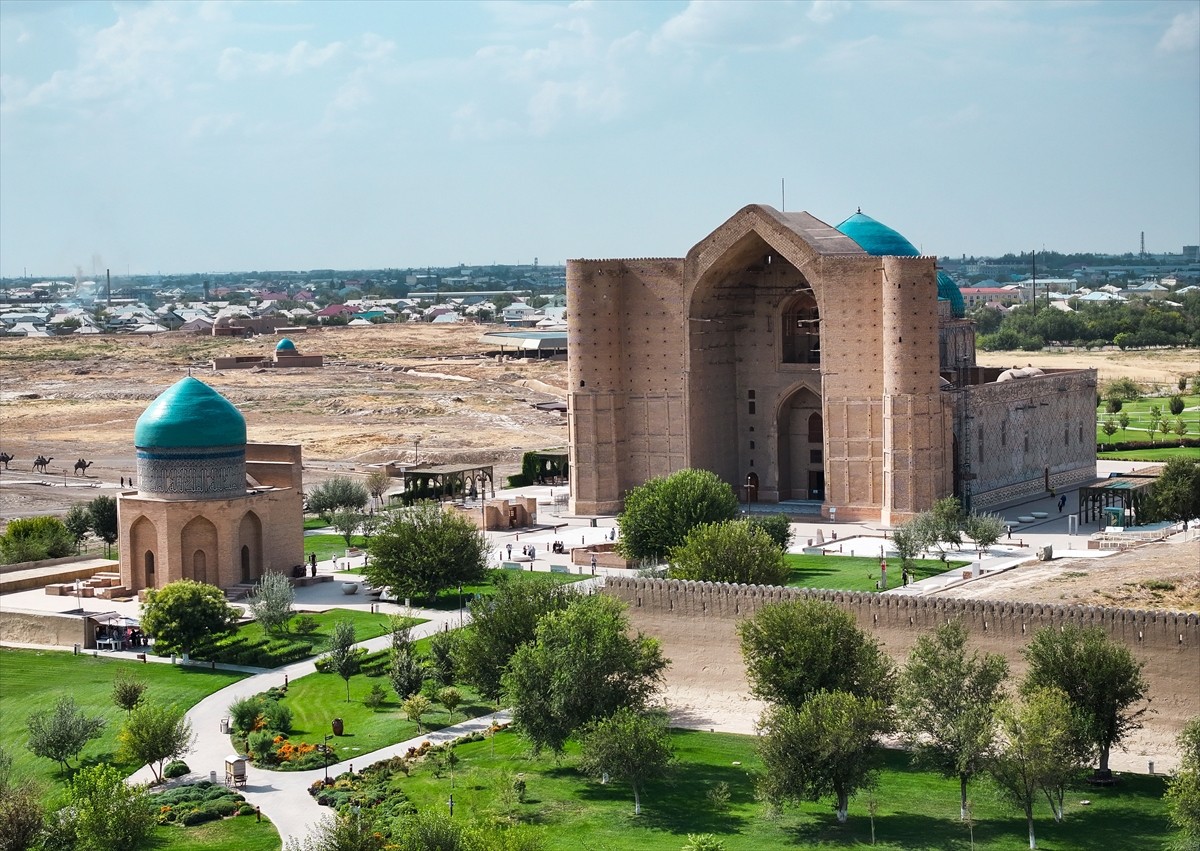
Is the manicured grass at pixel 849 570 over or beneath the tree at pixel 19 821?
over

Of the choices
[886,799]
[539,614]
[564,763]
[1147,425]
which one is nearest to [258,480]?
[539,614]

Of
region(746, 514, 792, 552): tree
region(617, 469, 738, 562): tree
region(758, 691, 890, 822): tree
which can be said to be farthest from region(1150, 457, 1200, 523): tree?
region(758, 691, 890, 822): tree

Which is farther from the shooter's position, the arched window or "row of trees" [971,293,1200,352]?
"row of trees" [971,293,1200,352]

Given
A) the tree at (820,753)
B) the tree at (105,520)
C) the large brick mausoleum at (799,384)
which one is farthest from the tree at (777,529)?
the tree at (820,753)

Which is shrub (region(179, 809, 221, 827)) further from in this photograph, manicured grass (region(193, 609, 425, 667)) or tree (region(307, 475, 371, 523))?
tree (region(307, 475, 371, 523))

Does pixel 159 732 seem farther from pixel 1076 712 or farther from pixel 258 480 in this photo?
pixel 258 480

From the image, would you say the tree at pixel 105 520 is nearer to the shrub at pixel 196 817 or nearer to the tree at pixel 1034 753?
the shrub at pixel 196 817
